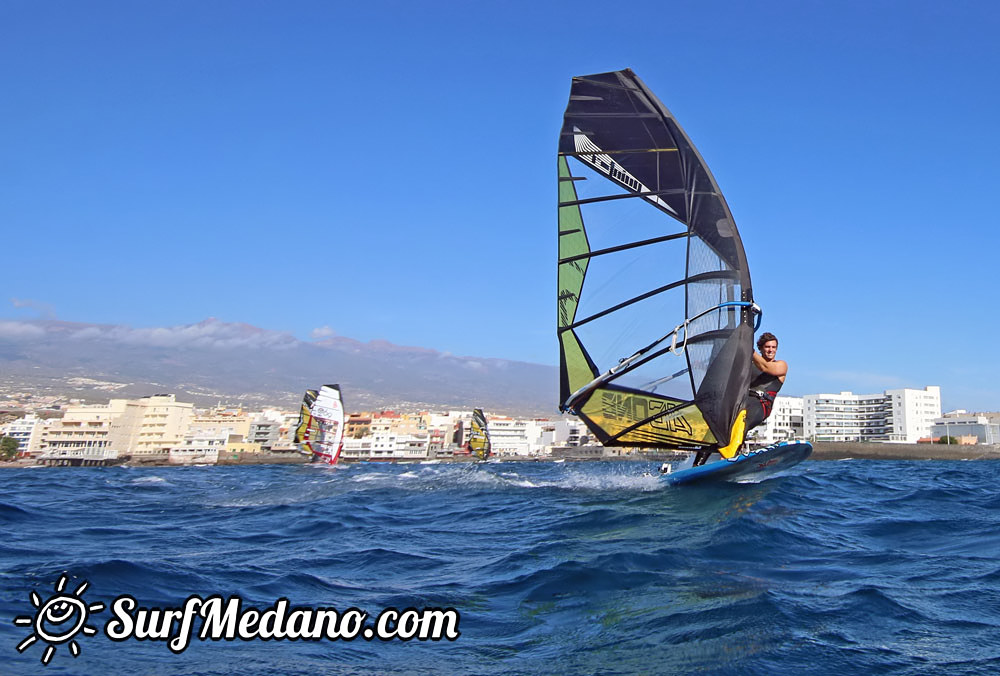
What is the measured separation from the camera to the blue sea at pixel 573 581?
3918 millimetres

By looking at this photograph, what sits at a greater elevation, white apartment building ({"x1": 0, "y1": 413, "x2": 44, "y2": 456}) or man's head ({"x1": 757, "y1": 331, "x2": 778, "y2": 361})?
man's head ({"x1": 757, "y1": 331, "x2": 778, "y2": 361})

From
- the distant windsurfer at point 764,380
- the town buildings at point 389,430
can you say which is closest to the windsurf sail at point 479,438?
the town buildings at point 389,430

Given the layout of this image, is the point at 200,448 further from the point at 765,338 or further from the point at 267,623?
the point at 267,623

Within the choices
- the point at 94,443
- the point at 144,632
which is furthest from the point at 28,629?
the point at 94,443

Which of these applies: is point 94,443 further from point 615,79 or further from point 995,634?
point 995,634

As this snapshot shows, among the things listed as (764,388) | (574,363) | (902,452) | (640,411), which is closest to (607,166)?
(574,363)

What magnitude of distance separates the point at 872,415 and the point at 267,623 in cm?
13006

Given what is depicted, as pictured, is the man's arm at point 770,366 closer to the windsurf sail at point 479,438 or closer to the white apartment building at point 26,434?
the windsurf sail at point 479,438

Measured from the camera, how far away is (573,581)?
231 inches

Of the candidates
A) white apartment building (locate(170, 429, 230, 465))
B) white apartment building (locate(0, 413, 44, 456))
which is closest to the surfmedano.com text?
white apartment building (locate(170, 429, 230, 465))

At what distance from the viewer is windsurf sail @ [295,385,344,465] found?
185 ft

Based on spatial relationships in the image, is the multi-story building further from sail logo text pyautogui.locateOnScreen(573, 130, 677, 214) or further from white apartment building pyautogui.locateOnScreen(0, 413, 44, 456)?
sail logo text pyautogui.locateOnScreen(573, 130, 677, 214)

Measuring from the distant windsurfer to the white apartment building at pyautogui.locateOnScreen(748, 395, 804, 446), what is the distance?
100810 mm

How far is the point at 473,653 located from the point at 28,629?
2.66 meters
